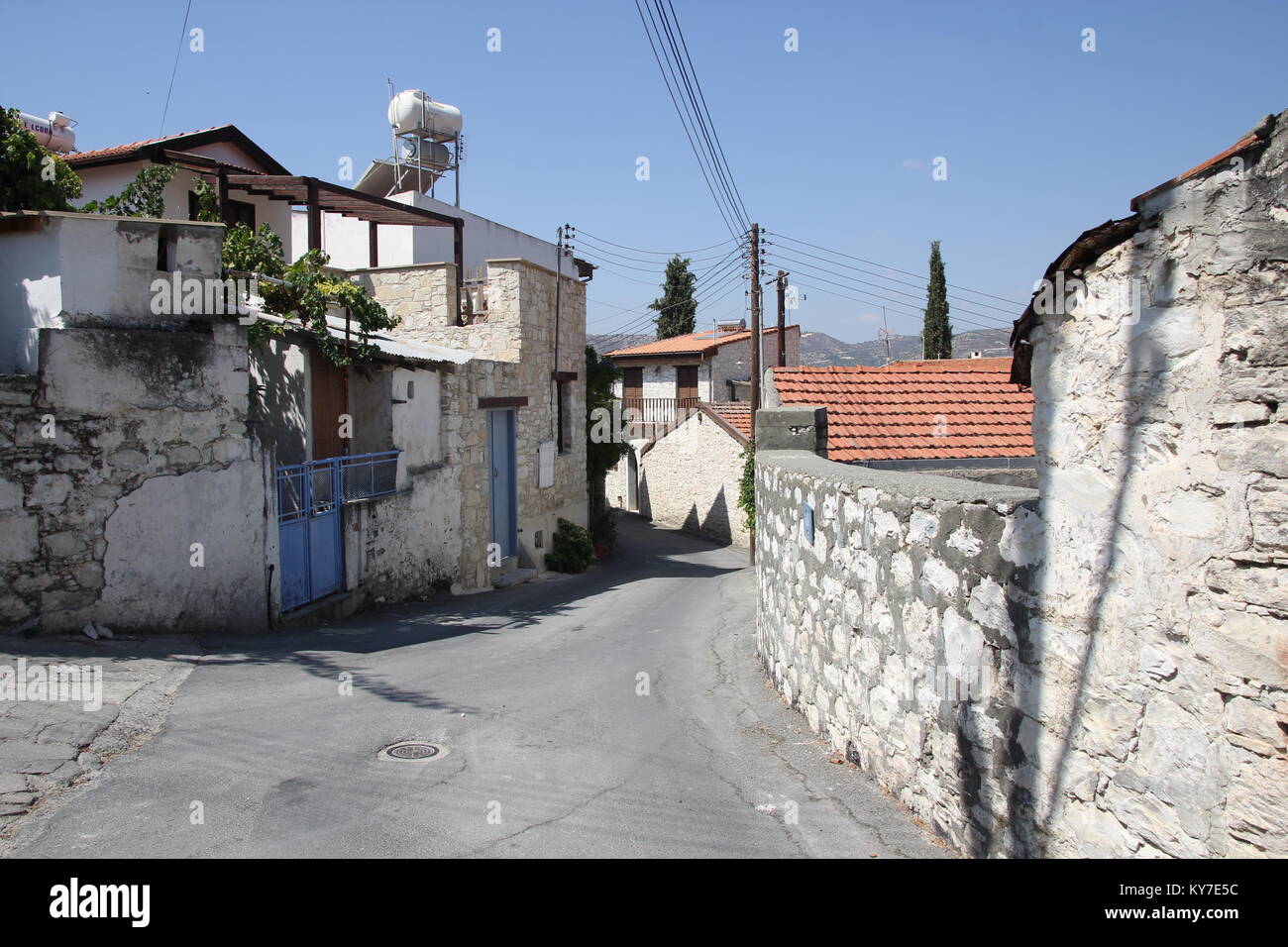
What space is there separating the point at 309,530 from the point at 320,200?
798cm

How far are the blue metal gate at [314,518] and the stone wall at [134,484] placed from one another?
2.19 feet

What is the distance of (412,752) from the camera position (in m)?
5.23

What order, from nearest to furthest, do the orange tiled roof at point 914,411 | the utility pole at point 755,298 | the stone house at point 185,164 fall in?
the orange tiled roof at point 914,411 < the stone house at point 185,164 < the utility pole at point 755,298

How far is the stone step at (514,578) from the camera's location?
14.9 m

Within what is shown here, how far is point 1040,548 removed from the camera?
311 cm

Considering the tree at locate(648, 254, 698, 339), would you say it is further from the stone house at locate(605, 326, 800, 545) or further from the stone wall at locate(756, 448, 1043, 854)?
the stone wall at locate(756, 448, 1043, 854)

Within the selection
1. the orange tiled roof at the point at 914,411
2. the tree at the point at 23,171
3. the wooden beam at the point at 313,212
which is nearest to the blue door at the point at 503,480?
the wooden beam at the point at 313,212

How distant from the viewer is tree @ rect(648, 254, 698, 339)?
46500mm

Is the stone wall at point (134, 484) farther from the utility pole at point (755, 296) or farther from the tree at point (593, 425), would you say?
the utility pole at point (755, 296)

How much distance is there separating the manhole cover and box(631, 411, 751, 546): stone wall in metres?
18.3

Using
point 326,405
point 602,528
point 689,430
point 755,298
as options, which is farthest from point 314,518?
point 689,430

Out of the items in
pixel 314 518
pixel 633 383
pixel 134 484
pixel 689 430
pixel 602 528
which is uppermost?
pixel 633 383

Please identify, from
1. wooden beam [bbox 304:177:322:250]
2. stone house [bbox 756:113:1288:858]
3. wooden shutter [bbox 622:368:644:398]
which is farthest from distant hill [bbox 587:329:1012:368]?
stone house [bbox 756:113:1288:858]

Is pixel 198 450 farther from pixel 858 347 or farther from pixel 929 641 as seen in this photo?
pixel 858 347
